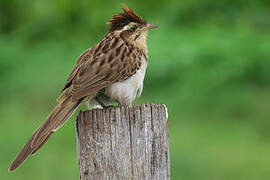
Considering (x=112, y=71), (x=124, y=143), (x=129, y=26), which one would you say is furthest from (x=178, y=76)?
(x=124, y=143)

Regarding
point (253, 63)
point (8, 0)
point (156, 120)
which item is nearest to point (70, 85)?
point (156, 120)

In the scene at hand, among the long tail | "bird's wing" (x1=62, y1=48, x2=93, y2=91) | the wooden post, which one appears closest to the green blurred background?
"bird's wing" (x1=62, y1=48, x2=93, y2=91)

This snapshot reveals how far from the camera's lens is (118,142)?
4.46 meters

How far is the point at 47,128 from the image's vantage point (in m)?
4.88

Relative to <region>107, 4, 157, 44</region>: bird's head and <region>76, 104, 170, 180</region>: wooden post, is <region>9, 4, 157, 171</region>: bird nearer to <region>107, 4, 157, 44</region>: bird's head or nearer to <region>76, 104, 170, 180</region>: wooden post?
<region>107, 4, 157, 44</region>: bird's head

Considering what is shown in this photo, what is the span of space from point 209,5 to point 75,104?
9.89m


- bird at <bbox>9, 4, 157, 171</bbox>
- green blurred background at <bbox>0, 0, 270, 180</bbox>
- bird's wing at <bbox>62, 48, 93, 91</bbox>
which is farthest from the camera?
green blurred background at <bbox>0, 0, 270, 180</bbox>

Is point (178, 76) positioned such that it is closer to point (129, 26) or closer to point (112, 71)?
point (129, 26)

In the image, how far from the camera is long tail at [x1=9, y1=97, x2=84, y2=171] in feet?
15.1

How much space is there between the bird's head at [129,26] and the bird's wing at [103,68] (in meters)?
0.13

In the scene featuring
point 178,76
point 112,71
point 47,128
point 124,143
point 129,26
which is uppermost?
point 178,76

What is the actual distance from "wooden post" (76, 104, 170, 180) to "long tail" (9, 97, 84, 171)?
0.32 m

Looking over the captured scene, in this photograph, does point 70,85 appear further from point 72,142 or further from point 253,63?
point 253,63

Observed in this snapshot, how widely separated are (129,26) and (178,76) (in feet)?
17.9
